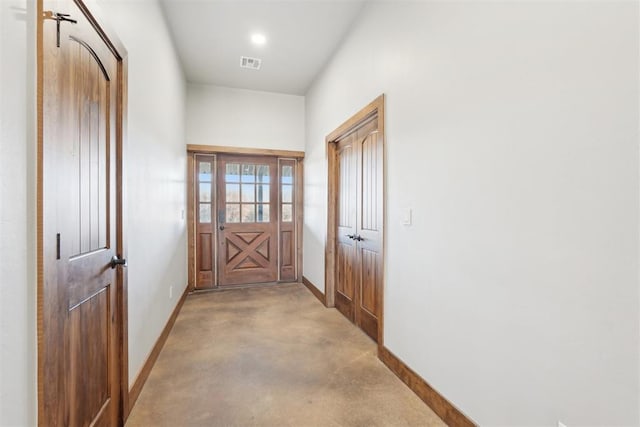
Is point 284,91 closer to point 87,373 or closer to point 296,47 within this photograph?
point 296,47

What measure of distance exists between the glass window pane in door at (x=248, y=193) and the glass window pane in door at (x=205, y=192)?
0.50 meters

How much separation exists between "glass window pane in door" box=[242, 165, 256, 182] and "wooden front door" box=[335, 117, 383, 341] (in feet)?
5.39

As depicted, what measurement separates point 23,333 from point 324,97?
3.57 m

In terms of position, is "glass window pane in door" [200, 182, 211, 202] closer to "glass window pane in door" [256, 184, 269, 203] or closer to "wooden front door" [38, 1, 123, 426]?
"glass window pane in door" [256, 184, 269, 203]

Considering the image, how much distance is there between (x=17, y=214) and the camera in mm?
865

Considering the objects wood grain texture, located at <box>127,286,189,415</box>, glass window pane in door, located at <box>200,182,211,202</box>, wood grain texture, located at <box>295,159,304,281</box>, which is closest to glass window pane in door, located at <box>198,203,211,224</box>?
glass window pane in door, located at <box>200,182,211,202</box>

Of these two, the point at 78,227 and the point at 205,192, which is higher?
the point at 205,192

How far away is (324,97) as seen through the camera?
381 cm

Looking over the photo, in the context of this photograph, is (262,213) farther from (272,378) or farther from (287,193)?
(272,378)

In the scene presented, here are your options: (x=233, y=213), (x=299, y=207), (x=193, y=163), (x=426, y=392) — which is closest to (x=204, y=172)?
(x=193, y=163)

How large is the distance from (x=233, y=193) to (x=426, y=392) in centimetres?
368

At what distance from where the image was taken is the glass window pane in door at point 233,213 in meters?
4.58

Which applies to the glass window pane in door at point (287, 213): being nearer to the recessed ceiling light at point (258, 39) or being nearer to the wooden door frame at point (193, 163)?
the wooden door frame at point (193, 163)

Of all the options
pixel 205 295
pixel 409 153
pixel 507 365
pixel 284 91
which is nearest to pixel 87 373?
pixel 507 365
